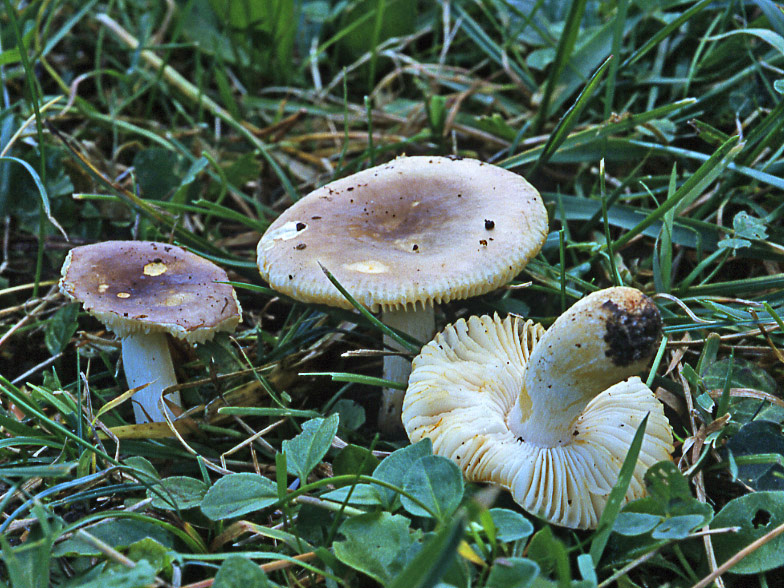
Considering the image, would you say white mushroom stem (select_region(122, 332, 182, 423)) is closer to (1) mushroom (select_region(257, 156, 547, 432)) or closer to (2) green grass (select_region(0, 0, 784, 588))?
(2) green grass (select_region(0, 0, 784, 588))

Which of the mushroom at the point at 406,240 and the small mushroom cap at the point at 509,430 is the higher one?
the mushroom at the point at 406,240

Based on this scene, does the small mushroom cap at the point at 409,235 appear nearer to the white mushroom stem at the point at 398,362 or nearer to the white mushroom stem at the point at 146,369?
the white mushroom stem at the point at 398,362

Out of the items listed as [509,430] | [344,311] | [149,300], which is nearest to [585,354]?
[509,430]

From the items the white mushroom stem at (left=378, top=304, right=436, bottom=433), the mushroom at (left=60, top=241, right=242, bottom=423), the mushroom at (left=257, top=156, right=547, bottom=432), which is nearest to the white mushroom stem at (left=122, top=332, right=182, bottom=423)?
the mushroom at (left=60, top=241, right=242, bottom=423)

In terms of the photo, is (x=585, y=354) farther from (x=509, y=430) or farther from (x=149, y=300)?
(x=149, y=300)

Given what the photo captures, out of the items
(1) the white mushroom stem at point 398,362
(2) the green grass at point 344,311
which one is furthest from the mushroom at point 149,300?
(1) the white mushroom stem at point 398,362
